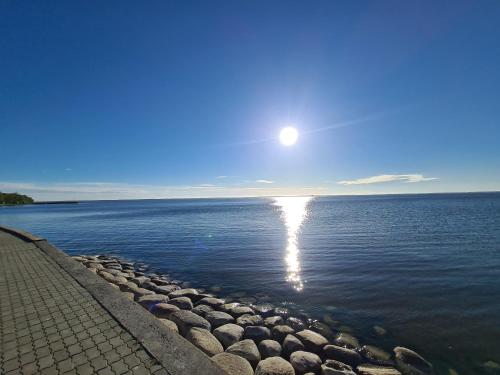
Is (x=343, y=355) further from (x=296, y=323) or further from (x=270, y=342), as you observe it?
(x=296, y=323)

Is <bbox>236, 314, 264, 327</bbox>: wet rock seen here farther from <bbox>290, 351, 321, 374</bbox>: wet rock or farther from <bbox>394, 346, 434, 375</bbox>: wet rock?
<bbox>394, 346, 434, 375</bbox>: wet rock

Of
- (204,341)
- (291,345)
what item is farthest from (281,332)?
(204,341)

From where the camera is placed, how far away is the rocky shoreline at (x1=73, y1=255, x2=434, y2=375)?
5.32 m

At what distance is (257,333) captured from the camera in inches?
265

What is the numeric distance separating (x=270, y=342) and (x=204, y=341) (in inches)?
62.1

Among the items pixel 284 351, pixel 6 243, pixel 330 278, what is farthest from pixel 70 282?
pixel 6 243

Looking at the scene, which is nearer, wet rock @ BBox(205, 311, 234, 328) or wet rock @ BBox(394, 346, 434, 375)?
wet rock @ BBox(394, 346, 434, 375)

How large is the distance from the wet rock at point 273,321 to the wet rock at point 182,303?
2.58 metres

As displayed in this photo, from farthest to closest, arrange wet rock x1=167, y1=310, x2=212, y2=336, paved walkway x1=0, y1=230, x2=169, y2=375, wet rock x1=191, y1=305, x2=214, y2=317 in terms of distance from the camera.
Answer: wet rock x1=191, y1=305, x2=214, y2=317
wet rock x1=167, y1=310, x2=212, y2=336
paved walkway x1=0, y1=230, x2=169, y2=375

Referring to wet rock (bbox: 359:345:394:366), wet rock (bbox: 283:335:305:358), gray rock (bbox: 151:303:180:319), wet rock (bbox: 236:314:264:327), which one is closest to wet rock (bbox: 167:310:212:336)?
gray rock (bbox: 151:303:180:319)

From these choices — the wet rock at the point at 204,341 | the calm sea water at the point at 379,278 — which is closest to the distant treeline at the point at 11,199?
the calm sea water at the point at 379,278

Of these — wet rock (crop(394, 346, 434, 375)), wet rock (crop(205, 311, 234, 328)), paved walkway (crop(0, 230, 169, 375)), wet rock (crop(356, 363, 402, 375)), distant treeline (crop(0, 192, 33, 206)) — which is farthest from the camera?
distant treeline (crop(0, 192, 33, 206))

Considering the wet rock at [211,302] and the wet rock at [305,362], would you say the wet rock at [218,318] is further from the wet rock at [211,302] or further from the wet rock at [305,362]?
the wet rock at [305,362]

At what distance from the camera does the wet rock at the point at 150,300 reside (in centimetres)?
827
